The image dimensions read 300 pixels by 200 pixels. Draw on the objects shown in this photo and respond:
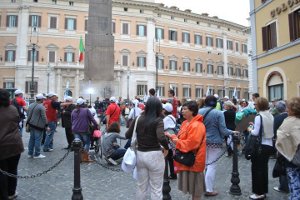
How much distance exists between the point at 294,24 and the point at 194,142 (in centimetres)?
1357

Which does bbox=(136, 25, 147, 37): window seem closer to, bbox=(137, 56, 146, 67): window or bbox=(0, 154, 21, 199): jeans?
bbox=(137, 56, 146, 67): window

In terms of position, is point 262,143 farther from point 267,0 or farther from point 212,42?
point 212,42

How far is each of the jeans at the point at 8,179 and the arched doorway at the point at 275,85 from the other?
49.0 feet

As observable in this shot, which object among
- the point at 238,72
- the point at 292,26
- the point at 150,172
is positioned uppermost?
the point at 238,72

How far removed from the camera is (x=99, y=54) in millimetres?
13422

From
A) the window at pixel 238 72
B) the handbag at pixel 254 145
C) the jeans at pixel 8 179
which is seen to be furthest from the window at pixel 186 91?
the jeans at pixel 8 179

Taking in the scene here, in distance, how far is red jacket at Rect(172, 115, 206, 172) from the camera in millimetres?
3410

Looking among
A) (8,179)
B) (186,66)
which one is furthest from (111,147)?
(186,66)

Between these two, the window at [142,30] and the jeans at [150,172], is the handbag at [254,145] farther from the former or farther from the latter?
the window at [142,30]

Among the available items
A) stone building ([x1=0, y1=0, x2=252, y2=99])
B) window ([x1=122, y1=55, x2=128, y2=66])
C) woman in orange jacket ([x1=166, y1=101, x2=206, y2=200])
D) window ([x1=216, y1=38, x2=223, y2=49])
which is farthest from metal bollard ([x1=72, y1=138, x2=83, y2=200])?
window ([x1=216, y1=38, x2=223, y2=49])

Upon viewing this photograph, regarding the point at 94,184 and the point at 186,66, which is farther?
the point at 186,66

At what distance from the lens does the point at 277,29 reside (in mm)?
15859

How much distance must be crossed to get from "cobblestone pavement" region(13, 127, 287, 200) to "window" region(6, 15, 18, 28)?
109 ft

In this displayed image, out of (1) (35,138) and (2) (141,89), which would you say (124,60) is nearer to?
(2) (141,89)
